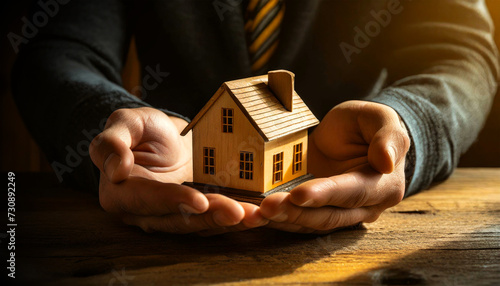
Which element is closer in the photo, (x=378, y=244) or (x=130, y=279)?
(x=130, y=279)

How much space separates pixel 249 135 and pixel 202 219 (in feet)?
0.86

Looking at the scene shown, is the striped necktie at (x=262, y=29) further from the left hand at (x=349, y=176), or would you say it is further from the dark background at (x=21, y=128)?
the dark background at (x=21, y=128)

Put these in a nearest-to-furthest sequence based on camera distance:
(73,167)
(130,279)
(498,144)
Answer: (130,279) → (73,167) → (498,144)

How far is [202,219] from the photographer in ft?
3.67

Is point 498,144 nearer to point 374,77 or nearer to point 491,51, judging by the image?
point 491,51

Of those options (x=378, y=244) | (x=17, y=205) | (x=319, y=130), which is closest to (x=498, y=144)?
(x=319, y=130)

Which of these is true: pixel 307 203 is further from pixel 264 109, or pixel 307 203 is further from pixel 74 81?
pixel 74 81

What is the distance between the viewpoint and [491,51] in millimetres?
2090

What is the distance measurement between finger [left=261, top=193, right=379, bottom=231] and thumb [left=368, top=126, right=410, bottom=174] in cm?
14

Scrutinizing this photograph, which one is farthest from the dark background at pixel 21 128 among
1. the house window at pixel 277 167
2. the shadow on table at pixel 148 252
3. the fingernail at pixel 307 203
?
the fingernail at pixel 307 203

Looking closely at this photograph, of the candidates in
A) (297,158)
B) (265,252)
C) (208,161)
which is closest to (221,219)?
(265,252)

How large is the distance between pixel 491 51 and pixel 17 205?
1.99 meters

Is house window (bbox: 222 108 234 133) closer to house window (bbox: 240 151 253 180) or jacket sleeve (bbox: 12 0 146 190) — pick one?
house window (bbox: 240 151 253 180)

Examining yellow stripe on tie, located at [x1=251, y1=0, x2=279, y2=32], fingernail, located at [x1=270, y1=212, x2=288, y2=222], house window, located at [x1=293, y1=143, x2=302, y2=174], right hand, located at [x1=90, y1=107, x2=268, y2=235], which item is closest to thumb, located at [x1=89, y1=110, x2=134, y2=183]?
right hand, located at [x1=90, y1=107, x2=268, y2=235]
